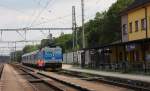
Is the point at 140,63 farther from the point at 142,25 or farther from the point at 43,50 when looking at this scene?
the point at 43,50

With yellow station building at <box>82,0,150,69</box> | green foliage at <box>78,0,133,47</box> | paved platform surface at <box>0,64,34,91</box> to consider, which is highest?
green foliage at <box>78,0,133,47</box>

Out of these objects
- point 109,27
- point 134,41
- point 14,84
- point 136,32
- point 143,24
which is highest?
point 109,27

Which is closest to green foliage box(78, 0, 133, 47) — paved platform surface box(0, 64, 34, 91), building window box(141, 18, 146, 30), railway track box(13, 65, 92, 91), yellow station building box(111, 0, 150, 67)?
yellow station building box(111, 0, 150, 67)

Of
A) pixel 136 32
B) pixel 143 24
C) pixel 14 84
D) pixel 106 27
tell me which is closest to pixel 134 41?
pixel 143 24

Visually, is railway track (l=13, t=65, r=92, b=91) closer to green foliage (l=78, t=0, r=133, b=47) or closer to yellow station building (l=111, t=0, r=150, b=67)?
yellow station building (l=111, t=0, r=150, b=67)

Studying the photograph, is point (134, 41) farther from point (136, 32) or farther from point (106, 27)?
point (106, 27)

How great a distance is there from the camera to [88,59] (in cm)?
6856

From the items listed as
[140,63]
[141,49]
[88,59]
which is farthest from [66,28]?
[140,63]

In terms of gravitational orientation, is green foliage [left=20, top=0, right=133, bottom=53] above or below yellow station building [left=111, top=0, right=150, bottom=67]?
above

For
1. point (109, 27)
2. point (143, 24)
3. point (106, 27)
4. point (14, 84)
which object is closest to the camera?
point (14, 84)

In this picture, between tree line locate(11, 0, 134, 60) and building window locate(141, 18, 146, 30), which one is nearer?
building window locate(141, 18, 146, 30)

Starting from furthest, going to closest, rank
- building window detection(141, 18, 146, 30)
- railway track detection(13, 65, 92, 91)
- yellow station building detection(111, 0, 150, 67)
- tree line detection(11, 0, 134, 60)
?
tree line detection(11, 0, 134, 60), building window detection(141, 18, 146, 30), yellow station building detection(111, 0, 150, 67), railway track detection(13, 65, 92, 91)

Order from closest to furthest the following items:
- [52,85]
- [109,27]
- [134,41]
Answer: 1. [52,85]
2. [134,41]
3. [109,27]

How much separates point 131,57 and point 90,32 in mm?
49679
